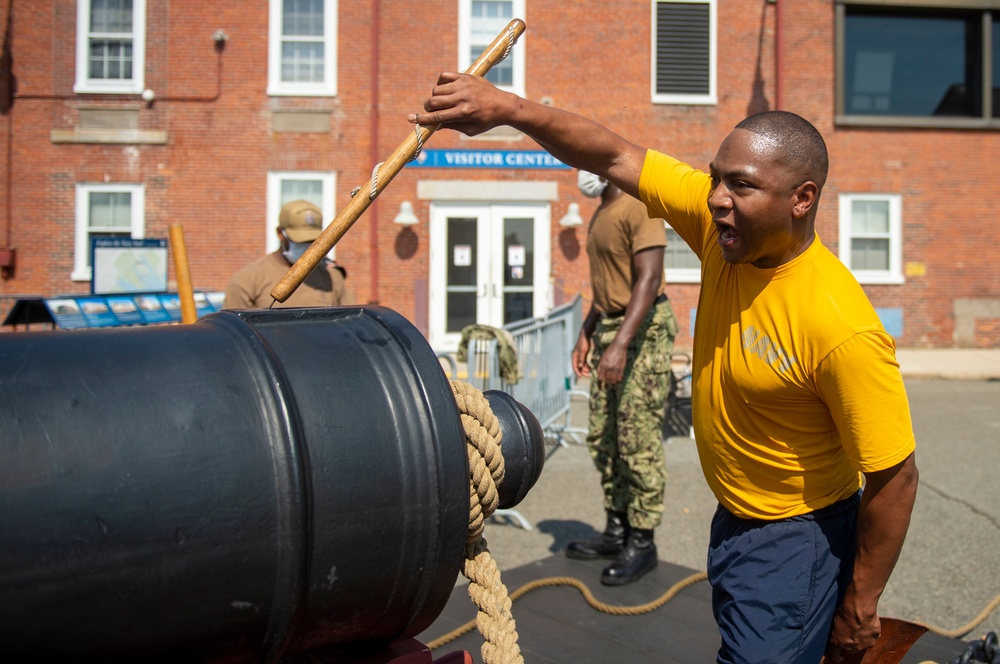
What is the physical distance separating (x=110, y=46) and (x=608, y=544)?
14.9 meters

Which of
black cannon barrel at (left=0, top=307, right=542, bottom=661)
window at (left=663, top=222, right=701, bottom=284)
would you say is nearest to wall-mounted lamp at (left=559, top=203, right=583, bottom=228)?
window at (left=663, top=222, right=701, bottom=284)

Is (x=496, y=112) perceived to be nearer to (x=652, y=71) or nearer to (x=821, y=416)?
(x=821, y=416)

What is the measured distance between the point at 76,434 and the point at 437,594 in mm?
648

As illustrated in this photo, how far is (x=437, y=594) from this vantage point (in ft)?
4.70

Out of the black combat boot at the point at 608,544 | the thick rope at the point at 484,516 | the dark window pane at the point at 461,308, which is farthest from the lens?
the dark window pane at the point at 461,308

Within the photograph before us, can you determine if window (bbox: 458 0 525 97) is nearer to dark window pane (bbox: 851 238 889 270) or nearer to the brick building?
the brick building

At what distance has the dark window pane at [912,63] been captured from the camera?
1617 cm

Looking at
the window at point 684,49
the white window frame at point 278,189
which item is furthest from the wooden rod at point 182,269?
the window at point 684,49

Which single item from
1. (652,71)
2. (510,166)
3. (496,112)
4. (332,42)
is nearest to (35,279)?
(332,42)

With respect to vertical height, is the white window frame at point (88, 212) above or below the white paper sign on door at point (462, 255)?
above

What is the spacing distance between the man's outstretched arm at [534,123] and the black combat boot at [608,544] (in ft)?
7.44

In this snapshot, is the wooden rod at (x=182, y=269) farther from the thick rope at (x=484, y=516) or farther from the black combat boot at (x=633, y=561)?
the black combat boot at (x=633, y=561)

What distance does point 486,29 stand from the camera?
15.4 m

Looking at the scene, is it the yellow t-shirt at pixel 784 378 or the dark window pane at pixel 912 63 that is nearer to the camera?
the yellow t-shirt at pixel 784 378
